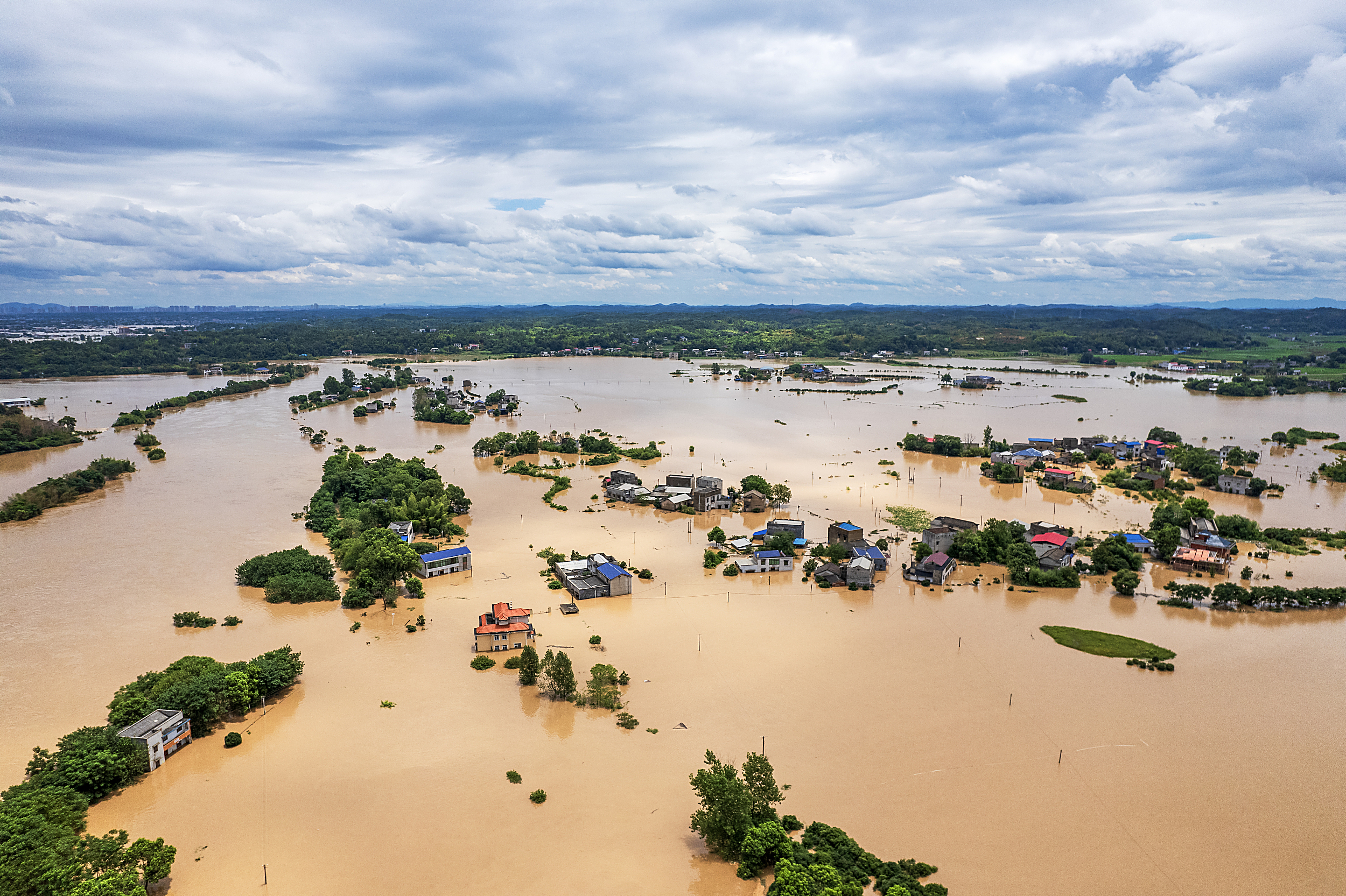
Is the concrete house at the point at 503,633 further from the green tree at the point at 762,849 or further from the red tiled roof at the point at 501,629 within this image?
the green tree at the point at 762,849

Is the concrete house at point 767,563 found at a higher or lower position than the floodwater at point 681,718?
higher

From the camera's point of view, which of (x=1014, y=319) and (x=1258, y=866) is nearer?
(x=1258, y=866)

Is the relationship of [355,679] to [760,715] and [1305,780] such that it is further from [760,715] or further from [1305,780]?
[1305,780]

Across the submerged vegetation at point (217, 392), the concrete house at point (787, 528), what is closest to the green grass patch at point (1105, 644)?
the concrete house at point (787, 528)

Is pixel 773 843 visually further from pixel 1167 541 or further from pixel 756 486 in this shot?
pixel 756 486

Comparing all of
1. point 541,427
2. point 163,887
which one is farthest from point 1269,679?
point 541,427

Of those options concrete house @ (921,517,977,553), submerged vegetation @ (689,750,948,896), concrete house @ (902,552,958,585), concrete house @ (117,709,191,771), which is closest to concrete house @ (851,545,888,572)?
concrete house @ (902,552,958,585)

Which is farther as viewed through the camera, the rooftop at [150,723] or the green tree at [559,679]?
the green tree at [559,679]
